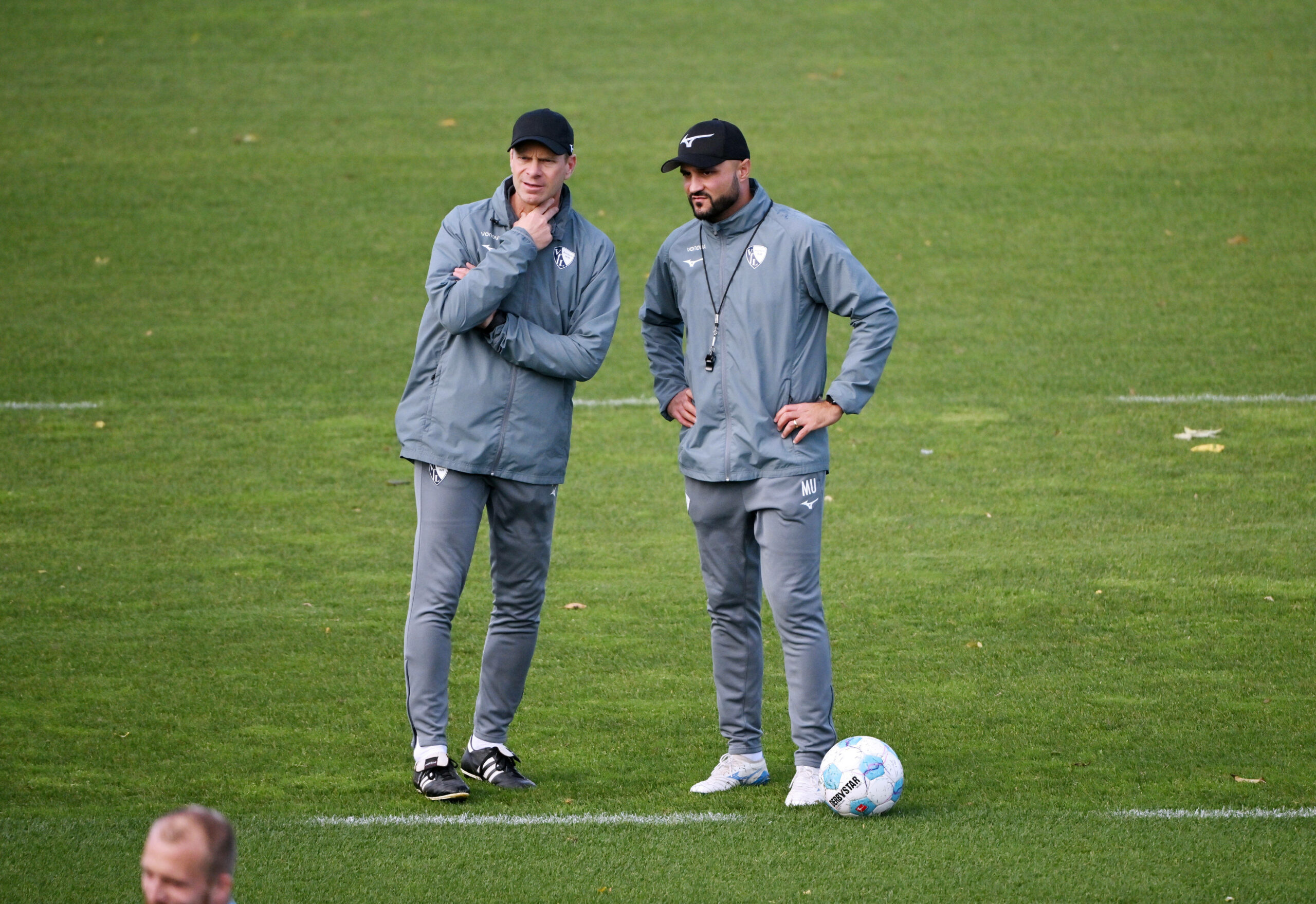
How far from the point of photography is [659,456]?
32.9 ft

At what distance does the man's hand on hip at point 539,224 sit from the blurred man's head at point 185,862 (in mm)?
2638

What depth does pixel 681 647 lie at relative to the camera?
6887 millimetres

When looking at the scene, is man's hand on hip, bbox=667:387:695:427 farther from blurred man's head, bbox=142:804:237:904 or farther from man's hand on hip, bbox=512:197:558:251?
blurred man's head, bbox=142:804:237:904

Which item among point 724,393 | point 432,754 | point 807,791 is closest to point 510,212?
point 724,393

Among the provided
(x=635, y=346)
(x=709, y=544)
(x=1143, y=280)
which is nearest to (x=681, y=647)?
(x=709, y=544)

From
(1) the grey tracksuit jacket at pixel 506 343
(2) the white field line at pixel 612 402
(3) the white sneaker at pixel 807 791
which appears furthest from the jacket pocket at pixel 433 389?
(2) the white field line at pixel 612 402

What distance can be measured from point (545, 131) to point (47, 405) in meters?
7.08

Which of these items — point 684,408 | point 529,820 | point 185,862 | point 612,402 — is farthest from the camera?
point 612,402

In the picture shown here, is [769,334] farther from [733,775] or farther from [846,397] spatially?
[733,775]

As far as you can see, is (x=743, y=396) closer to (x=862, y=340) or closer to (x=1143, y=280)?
(x=862, y=340)

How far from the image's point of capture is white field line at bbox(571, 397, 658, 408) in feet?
36.1

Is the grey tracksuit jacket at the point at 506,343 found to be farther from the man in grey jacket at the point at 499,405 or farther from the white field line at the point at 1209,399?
the white field line at the point at 1209,399

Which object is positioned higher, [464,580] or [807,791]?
[464,580]

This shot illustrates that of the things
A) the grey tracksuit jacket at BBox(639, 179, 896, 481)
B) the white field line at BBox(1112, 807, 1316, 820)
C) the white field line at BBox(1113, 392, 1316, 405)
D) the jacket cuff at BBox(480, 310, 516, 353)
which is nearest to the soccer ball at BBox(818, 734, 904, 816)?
the white field line at BBox(1112, 807, 1316, 820)
